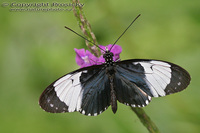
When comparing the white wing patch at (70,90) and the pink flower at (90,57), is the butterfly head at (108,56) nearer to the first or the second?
the pink flower at (90,57)

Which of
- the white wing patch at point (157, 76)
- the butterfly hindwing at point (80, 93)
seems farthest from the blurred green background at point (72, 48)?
the white wing patch at point (157, 76)

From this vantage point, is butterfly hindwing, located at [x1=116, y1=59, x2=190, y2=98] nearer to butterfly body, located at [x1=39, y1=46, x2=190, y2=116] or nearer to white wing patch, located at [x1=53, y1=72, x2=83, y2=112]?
butterfly body, located at [x1=39, y1=46, x2=190, y2=116]

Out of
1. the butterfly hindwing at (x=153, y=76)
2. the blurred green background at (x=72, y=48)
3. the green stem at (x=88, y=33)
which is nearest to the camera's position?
the green stem at (x=88, y=33)

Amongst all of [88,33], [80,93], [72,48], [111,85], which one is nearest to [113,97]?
[111,85]

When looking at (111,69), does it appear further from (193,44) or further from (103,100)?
(193,44)

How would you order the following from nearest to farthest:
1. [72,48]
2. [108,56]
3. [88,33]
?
[88,33] < [108,56] < [72,48]

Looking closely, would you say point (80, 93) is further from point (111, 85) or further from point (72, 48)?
point (72, 48)

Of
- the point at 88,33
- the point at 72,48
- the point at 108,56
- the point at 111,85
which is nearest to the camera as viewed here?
the point at 88,33

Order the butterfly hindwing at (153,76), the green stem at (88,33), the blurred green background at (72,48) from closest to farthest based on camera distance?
1. the green stem at (88,33)
2. the butterfly hindwing at (153,76)
3. the blurred green background at (72,48)
